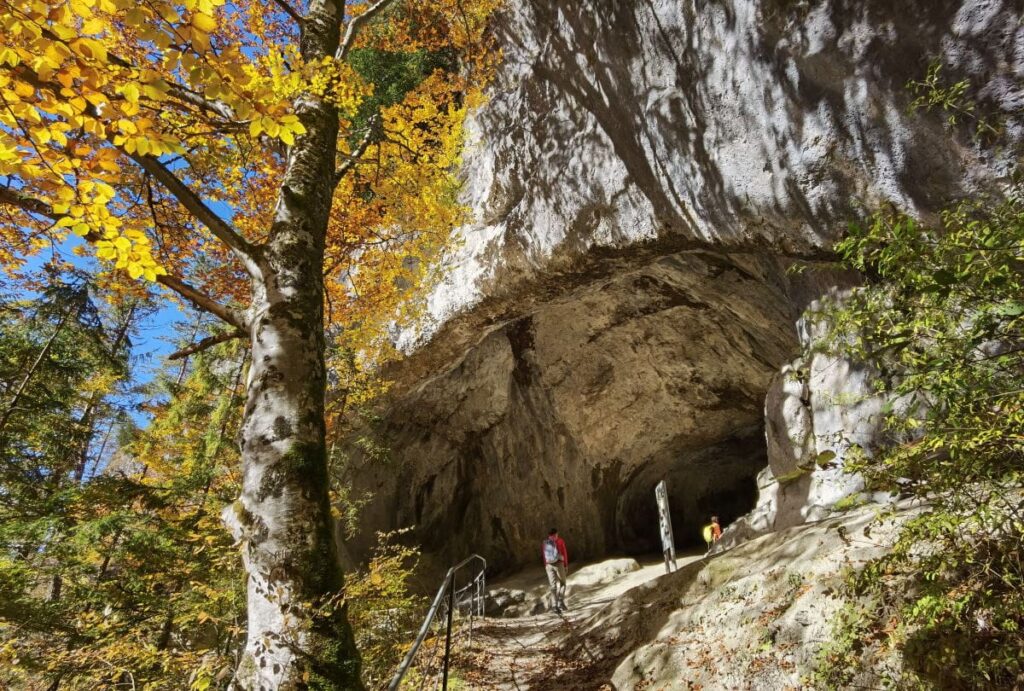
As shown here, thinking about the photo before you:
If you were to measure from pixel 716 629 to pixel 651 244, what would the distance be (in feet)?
18.6

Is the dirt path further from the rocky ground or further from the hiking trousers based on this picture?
the hiking trousers

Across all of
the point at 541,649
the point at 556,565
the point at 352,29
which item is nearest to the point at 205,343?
the point at 352,29

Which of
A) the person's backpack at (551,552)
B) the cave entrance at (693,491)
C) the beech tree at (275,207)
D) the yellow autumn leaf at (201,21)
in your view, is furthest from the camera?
the cave entrance at (693,491)

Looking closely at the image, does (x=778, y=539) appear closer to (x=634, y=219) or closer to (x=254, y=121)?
(x=634, y=219)

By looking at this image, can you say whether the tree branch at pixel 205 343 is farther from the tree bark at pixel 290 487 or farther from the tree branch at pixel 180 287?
the tree bark at pixel 290 487

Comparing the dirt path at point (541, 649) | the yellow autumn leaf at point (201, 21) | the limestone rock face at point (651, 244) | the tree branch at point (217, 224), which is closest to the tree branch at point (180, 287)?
the tree branch at point (217, 224)

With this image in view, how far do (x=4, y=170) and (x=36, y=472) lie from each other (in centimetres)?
872

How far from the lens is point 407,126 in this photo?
41.3ft

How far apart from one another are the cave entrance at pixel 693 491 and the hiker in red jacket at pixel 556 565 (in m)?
6.62

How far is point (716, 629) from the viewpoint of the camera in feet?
16.3

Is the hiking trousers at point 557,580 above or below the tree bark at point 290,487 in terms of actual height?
below

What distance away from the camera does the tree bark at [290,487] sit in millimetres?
2963

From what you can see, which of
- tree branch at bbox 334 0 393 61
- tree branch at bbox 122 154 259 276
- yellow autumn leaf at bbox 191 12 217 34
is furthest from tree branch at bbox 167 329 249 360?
tree branch at bbox 334 0 393 61

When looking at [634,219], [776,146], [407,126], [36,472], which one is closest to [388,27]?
[407,126]
